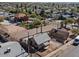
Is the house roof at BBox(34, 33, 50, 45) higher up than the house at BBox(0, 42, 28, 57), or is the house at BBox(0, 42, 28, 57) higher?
the house roof at BBox(34, 33, 50, 45)

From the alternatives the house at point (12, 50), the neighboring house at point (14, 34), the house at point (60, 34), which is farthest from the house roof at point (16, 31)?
the house at point (60, 34)

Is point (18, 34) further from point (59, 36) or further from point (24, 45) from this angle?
Answer: point (59, 36)

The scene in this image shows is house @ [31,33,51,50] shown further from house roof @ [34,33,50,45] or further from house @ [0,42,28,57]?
house @ [0,42,28,57]

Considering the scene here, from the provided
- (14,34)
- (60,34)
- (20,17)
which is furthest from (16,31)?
(60,34)

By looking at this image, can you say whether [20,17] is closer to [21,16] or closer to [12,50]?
[21,16]

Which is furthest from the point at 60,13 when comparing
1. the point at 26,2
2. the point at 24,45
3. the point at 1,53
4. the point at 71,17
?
the point at 1,53

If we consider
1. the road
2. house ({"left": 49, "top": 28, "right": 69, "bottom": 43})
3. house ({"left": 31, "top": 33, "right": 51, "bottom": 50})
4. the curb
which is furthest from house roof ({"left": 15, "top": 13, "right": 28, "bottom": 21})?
the road

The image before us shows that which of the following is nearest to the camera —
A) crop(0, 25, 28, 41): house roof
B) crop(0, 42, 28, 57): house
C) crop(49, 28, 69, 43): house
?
crop(0, 42, 28, 57): house

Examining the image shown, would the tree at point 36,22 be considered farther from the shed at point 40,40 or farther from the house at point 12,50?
the house at point 12,50
